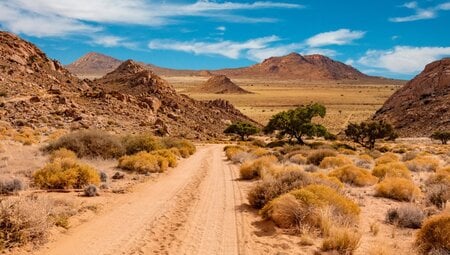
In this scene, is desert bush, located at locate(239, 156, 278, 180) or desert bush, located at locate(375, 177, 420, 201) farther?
desert bush, located at locate(239, 156, 278, 180)

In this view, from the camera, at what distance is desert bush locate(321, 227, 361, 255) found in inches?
367

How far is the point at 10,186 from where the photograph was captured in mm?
14930

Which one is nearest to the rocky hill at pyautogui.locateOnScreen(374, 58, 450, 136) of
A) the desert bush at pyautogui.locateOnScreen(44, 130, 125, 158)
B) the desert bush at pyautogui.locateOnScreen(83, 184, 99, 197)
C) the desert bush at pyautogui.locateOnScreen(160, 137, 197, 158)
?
the desert bush at pyautogui.locateOnScreen(160, 137, 197, 158)

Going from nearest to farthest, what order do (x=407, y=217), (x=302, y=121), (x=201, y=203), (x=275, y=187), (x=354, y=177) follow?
1. (x=407, y=217)
2. (x=275, y=187)
3. (x=201, y=203)
4. (x=354, y=177)
5. (x=302, y=121)

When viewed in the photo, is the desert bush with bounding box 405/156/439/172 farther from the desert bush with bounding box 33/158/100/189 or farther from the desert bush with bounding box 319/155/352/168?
the desert bush with bounding box 33/158/100/189

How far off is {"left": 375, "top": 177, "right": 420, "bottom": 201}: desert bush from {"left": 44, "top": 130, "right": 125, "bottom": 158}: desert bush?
16655mm

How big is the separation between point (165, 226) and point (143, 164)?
11797 mm

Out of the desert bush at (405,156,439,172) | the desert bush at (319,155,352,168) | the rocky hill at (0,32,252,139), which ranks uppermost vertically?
the rocky hill at (0,32,252,139)

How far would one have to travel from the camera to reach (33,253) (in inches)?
351

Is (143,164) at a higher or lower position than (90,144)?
lower

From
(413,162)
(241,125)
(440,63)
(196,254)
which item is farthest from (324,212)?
(440,63)

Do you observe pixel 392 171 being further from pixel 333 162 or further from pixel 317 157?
pixel 317 157

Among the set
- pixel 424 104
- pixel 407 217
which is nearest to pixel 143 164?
pixel 407 217

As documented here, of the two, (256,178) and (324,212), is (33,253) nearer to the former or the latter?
(324,212)
